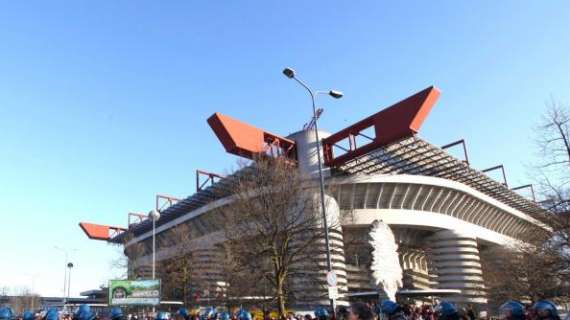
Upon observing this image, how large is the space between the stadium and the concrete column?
0.13 metres

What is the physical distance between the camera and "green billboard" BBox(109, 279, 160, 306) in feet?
103

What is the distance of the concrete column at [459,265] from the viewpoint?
63719 mm

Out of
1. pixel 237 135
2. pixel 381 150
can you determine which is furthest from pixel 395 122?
pixel 237 135

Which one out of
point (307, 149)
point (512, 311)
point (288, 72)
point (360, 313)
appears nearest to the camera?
point (360, 313)

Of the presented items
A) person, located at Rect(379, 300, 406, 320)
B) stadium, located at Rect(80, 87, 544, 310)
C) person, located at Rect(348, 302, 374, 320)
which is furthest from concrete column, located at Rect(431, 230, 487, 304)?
person, located at Rect(348, 302, 374, 320)

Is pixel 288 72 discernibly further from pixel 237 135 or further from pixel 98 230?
pixel 98 230

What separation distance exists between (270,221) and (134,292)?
12.3m

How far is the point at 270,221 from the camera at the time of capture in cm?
2548

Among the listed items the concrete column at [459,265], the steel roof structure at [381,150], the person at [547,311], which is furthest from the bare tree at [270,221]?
the concrete column at [459,265]

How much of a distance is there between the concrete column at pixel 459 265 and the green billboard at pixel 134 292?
44329 millimetres

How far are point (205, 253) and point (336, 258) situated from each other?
55.3 feet

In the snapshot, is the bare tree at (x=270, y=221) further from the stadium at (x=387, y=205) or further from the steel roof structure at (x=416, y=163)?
the steel roof structure at (x=416, y=163)

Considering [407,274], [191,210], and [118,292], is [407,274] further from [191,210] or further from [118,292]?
[118,292]

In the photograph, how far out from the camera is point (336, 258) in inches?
2174
